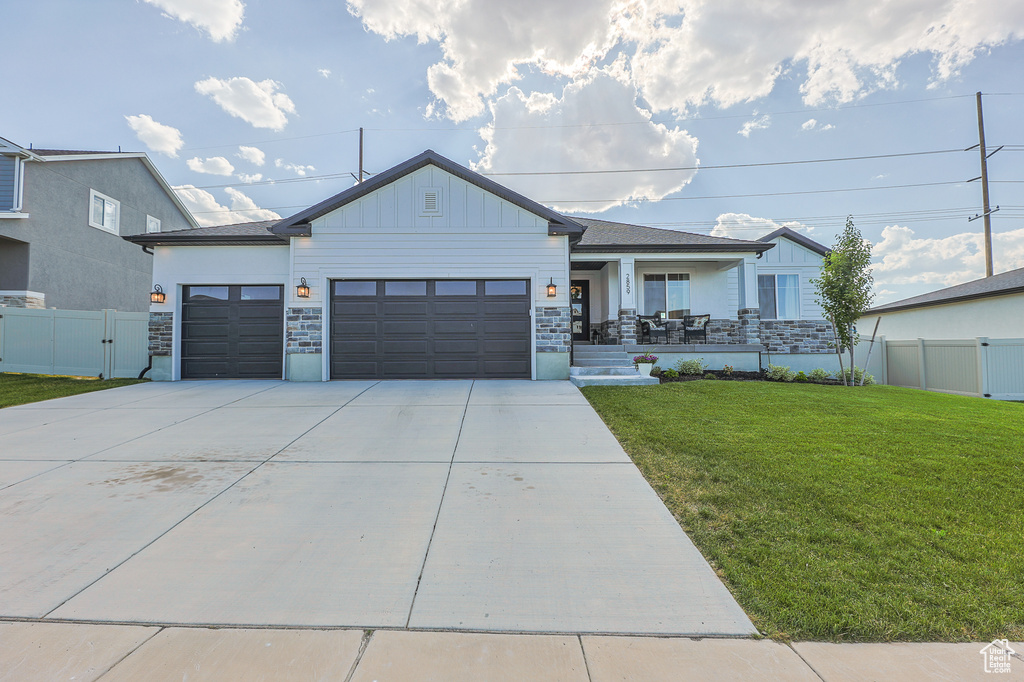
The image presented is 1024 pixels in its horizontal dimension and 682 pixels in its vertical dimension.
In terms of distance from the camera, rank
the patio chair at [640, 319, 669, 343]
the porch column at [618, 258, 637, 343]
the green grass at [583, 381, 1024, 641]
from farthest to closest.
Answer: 1. the patio chair at [640, 319, 669, 343]
2. the porch column at [618, 258, 637, 343]
3. the green grass at [583, 381, 1024, 641]

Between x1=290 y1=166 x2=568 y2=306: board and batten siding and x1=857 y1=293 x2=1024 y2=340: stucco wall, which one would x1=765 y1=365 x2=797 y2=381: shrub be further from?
x1=857 y1=293 x2=1024 y2=340: stucco wall

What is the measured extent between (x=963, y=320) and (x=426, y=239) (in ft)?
62.4

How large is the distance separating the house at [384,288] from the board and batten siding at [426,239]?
2 centimetres

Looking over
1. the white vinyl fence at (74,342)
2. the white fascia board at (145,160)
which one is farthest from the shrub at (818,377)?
the white fascia board at (145,160)

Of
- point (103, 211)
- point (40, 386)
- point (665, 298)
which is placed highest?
point (103, 211)

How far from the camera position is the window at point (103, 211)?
51.4ft

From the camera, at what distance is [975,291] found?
571 inches

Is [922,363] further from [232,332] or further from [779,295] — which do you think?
[232,332]

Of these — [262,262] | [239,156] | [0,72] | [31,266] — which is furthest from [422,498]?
[239,156]

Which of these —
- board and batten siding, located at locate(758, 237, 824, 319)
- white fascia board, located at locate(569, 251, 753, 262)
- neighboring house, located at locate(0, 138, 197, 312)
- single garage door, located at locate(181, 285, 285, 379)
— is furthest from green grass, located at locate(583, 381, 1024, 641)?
neighboring house, located at locate(0, 138, 197, 312)

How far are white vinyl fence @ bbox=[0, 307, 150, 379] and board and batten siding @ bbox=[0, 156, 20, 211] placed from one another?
4.50 meters

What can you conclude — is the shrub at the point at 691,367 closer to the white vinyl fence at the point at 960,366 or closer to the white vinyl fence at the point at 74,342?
the white vinyl fence at the point at 960,366

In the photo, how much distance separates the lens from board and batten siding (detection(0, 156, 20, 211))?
13516mm

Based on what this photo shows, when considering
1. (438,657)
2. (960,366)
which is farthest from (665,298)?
(438,657)
